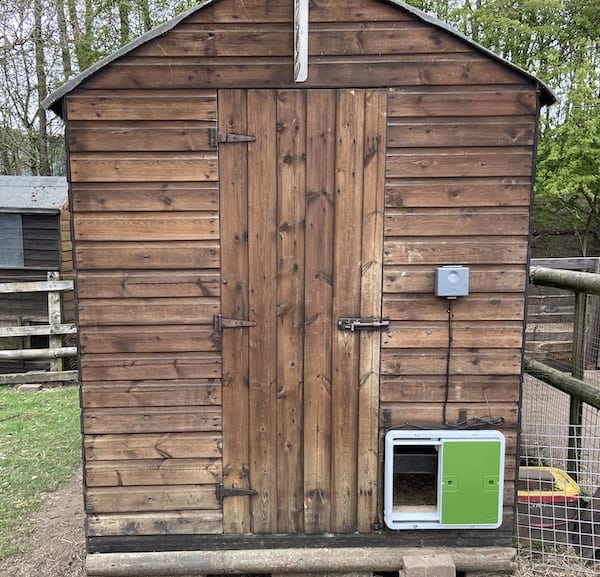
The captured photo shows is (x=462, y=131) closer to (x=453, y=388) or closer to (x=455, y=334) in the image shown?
(x=455, y=334)

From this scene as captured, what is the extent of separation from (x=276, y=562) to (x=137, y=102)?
2.71 m

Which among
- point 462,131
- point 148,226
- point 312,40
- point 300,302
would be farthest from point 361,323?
point 312,40

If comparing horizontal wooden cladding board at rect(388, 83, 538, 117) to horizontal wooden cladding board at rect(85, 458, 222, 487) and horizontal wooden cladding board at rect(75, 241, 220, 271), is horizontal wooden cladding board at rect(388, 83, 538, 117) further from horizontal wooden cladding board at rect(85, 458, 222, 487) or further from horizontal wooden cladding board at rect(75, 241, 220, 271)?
horizontal wooden cladding board at rect(85, 458, 222, 487)

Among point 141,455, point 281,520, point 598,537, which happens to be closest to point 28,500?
point 141,455

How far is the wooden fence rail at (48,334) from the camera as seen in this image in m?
8.01

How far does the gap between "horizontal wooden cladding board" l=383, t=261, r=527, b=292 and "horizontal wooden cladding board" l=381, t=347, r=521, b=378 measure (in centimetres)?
36

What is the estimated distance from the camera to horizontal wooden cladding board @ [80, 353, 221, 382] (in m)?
3.12

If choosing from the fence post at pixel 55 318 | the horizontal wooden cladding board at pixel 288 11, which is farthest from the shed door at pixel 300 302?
the fence post at pixel 55 318

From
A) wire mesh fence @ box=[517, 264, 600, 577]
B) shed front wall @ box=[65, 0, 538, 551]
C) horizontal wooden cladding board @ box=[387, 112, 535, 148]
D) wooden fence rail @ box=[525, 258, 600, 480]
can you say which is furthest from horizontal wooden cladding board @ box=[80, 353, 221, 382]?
wooden fence rail @ box=[525, 258, 600, 480]

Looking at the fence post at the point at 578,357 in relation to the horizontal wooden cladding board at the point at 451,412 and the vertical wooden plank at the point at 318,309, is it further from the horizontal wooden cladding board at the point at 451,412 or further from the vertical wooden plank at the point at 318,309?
the vertical wooden plank at the point at 318,309

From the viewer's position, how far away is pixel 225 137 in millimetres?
2977

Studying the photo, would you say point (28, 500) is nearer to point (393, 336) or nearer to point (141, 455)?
point (141, 455)

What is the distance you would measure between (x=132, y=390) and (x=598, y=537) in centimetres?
298

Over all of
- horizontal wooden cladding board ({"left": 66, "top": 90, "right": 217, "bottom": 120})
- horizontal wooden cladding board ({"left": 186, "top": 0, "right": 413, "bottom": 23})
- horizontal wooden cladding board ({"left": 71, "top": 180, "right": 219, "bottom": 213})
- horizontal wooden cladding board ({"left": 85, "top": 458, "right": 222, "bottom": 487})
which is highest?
horizontal wooden cladding board ({"left": 186, "top": 0, "right": 413, "bottom": 23})
